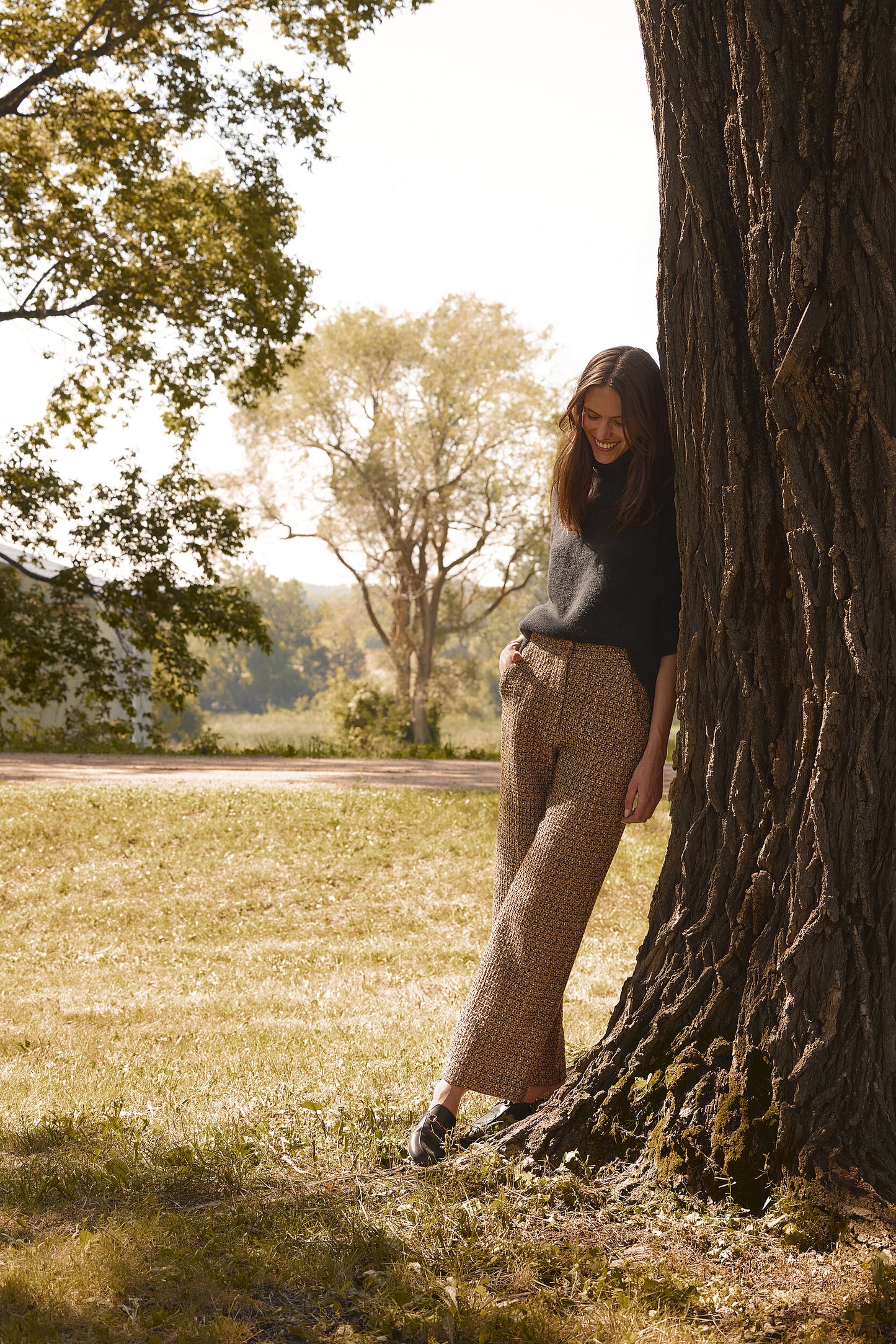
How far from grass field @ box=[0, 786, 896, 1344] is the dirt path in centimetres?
389

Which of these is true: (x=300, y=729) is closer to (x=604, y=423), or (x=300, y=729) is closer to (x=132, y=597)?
(x=132, y=597)

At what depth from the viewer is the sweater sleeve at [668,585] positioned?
2.67 meters

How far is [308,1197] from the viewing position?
97.3 inches

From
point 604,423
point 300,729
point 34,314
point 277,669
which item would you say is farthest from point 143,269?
point 277,669

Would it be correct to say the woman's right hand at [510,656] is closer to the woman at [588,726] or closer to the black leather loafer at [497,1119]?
the woman at [588,726]

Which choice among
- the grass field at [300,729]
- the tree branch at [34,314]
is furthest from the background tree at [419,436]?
the tree branch at [34,314]

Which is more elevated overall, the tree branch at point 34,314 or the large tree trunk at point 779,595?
the tree branch at point 34,314

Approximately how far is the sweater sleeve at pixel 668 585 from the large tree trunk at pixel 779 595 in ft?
0.60

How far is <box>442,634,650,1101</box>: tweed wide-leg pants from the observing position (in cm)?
265

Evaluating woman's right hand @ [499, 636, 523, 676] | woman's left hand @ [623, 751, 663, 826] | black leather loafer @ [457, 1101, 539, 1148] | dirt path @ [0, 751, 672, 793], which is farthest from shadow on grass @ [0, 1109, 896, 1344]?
dirt path @ [0, 751, 672, 793]

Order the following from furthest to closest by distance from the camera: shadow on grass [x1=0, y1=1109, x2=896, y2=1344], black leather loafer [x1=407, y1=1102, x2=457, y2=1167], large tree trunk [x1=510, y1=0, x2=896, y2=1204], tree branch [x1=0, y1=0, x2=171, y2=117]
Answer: tree branch [x1=0, y1=0, x2=171, y2=117]
black leather loafer [x1=407, y1=1102, x2=457, y2=1167]
large tree trunk [x1=510, y1=0, x2=896, y2=1204]
shadow on grass [x1=0, y1=1109, x2=896, y2=1344]

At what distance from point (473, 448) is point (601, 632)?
27.1m

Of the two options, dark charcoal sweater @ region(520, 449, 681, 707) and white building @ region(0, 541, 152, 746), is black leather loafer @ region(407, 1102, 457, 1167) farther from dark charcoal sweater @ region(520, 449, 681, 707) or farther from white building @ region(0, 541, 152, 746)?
white building @ region(0, 541, 152, 746)

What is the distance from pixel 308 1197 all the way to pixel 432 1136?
1.09ft
